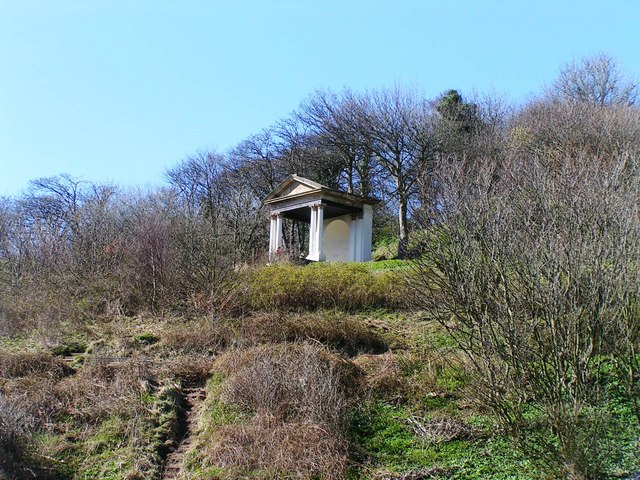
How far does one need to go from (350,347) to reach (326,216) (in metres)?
12.4

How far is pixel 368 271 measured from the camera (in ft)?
48.1

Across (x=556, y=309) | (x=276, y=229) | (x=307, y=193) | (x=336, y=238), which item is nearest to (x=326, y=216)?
(x=336, y=238)

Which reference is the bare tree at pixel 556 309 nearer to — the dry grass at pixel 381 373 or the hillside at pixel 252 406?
the hillside at pixel 252 406

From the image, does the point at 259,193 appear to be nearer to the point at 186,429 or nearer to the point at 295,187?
the point at 295,187

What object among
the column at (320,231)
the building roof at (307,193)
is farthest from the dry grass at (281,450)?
the building roof at (307,193)

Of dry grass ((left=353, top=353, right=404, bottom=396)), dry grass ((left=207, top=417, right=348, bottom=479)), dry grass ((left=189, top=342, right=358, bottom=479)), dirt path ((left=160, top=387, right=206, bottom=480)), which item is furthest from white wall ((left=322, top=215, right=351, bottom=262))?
dry grass ((left=207, top=417, right=348, bottom=479))

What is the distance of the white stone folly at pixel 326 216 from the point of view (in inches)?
807

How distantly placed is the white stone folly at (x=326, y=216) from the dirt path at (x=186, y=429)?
11.1 m

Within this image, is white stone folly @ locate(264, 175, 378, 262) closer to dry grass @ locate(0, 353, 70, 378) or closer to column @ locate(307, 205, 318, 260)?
column @ locate(307, 205, 318, 260)

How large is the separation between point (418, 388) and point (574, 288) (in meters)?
3.72

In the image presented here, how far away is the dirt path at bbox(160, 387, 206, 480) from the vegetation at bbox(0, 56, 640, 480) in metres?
0.03

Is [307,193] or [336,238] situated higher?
[307,193]

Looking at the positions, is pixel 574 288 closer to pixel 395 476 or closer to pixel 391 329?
pixel 395 476

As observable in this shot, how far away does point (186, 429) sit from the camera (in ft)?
26.3
